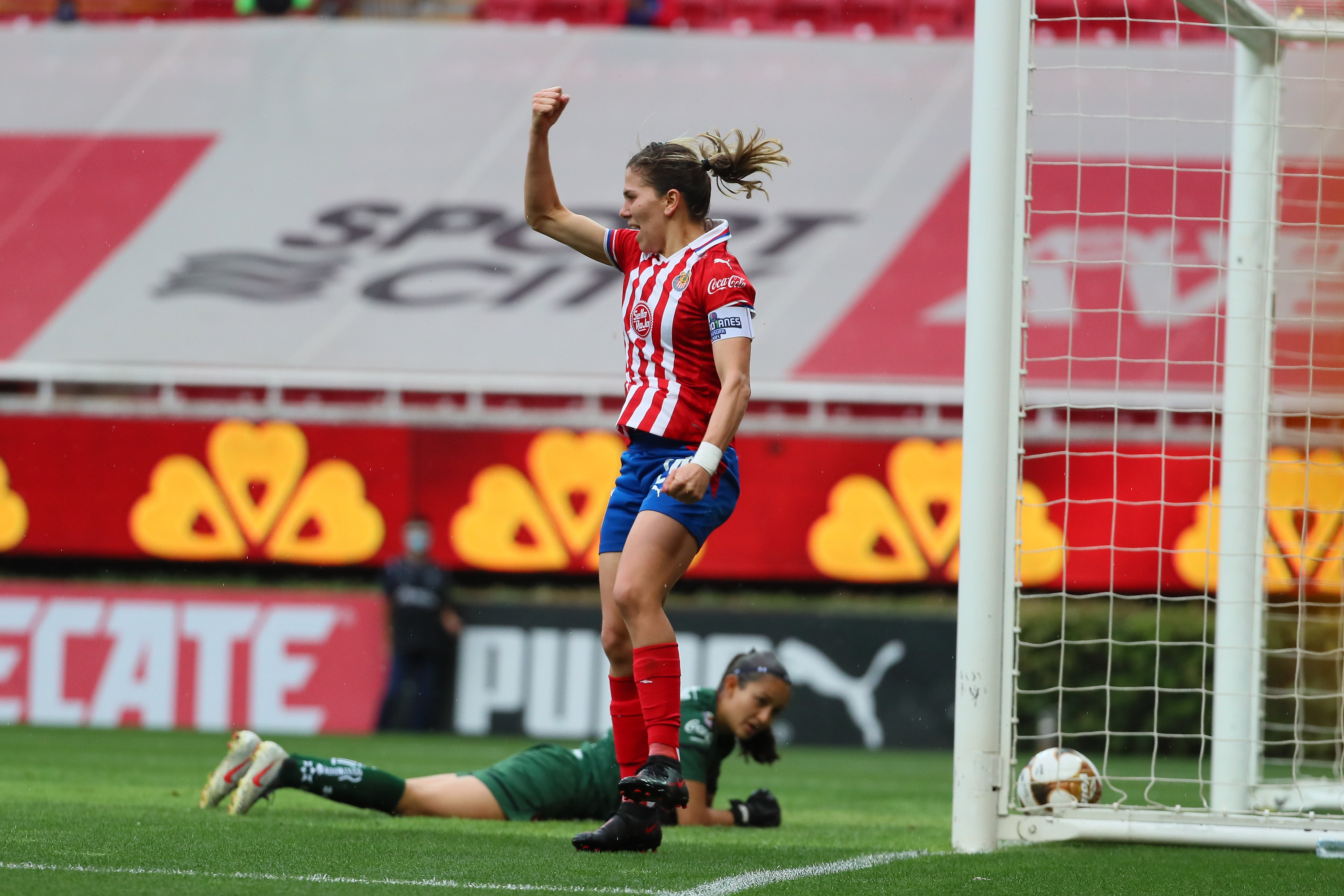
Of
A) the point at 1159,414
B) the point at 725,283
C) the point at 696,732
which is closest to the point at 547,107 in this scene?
the point at 725,283

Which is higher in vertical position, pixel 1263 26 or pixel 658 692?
pixel 1263 26

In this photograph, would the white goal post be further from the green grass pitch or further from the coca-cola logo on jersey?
the coca-cola logo on jersey

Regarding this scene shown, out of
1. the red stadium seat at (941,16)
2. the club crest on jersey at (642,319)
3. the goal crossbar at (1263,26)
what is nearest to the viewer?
the club crest on jersey at (642,319)

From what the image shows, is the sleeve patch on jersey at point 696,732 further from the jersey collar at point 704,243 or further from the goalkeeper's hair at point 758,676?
the jersey collar at point 704,243

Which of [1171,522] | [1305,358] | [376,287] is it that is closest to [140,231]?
[376,287]

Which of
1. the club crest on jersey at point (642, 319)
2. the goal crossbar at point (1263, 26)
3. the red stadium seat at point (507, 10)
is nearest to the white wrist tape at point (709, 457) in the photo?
the club crest on jersey at point (642, 319)

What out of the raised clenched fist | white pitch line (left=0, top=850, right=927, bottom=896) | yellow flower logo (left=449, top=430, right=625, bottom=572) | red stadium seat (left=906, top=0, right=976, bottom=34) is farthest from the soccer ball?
red stadium seat (left=906, top=0, right=976, bottom=34)

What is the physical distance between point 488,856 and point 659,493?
3.58 feet

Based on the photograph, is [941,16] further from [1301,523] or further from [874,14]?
[1301,523]

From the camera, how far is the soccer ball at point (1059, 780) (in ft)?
18.2

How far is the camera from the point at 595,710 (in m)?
12.9

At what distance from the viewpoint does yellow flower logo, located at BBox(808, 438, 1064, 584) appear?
43.3ft

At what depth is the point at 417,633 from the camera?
13.1 meters

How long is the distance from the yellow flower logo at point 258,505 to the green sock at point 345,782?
8.17m
